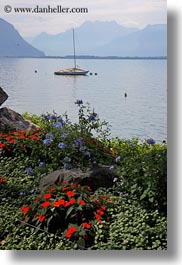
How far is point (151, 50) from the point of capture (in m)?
3.86

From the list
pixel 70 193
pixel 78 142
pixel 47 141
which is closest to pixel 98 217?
pixel 70 193

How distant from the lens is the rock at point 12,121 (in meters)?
4.31

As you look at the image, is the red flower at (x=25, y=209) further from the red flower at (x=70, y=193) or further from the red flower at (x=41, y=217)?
the red flower at (x=70, y=193)

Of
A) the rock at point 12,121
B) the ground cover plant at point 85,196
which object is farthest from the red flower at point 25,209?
the rock at point 12,121

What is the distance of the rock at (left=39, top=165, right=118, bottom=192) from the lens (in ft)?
12.6

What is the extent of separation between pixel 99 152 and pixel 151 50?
795 millimetres

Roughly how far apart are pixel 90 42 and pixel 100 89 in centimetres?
32

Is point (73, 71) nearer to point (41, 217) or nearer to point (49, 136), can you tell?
point (49, 136)

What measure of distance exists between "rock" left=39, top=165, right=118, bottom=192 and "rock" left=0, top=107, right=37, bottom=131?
0.54m

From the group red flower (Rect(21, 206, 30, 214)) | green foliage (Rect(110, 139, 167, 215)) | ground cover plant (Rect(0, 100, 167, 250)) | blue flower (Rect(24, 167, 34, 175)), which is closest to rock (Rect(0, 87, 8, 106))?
ground cover plant (Rect(0, 100, 167, 250))

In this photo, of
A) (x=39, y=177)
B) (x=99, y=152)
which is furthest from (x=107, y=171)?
(x=39, y=177)

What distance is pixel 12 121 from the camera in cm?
437

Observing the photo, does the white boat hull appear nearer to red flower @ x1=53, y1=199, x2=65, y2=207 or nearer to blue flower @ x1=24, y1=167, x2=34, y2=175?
blue flower @ x1=24, y1=167, x2=34, y2=175

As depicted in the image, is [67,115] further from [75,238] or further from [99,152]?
[75,238]
